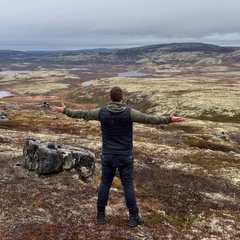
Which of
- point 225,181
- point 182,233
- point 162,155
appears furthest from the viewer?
point 162,155

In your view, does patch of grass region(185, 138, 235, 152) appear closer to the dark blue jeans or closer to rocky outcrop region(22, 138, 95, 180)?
rocky outcrop region(22, 138, 95, 180)

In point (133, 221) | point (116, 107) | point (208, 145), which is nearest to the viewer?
point (116, 107)

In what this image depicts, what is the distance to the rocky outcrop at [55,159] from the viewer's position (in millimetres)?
28812

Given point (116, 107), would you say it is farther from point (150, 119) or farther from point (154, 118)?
point (154, 118)

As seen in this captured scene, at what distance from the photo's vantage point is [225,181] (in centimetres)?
3525

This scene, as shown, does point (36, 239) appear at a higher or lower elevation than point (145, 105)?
higher

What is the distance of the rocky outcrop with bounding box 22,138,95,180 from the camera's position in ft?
94.5

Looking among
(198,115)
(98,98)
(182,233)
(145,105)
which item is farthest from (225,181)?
(98,98)

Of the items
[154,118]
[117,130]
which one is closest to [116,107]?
[117,130]

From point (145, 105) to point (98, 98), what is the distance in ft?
142

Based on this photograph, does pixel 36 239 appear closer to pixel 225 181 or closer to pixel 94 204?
pixel 94 204

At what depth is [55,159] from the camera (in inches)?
1145

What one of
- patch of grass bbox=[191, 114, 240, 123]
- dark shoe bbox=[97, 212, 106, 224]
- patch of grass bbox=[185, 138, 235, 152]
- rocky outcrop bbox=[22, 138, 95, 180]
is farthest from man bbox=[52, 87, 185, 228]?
patch of grass bbox=[191, 114, 240, 123]

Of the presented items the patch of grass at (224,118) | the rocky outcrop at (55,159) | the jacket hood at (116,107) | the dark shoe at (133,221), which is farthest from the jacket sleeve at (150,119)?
the patch of grass at (224,118)
